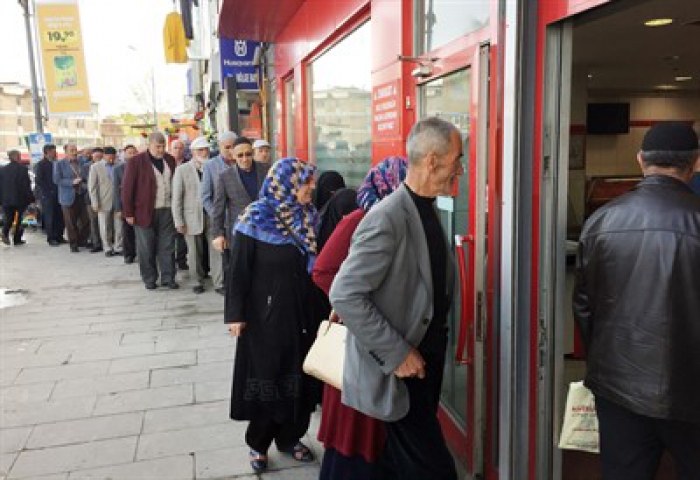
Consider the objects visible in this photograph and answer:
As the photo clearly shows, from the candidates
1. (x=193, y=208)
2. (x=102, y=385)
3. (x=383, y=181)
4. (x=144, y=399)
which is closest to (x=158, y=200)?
(x=193, y=208)

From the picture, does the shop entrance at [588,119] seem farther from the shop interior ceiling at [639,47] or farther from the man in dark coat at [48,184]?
the man in dark coat at [48,184]

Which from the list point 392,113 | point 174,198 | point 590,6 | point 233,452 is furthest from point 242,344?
point 174,198

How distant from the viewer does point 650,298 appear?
1.98 meters

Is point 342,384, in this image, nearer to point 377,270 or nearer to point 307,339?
point 377,270

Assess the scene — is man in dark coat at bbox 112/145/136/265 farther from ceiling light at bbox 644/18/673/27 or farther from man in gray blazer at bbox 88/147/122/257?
ceiling light at bbox 644/18/673/27

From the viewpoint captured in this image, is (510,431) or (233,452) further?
(233,452)

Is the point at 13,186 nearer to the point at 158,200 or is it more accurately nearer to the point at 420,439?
the point at 158,200

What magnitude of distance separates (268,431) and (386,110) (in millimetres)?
2391

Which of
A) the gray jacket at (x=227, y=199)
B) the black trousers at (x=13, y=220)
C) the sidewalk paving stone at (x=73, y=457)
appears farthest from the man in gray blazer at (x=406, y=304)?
the black trousers at (x=13, y=220)

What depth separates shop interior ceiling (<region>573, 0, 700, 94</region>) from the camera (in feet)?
15.3

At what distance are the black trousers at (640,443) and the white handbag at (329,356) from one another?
1.06 metres

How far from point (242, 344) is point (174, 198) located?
4595 mm

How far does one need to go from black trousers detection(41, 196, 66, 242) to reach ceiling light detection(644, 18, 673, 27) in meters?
11.3

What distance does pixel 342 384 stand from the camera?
2.45 meters
